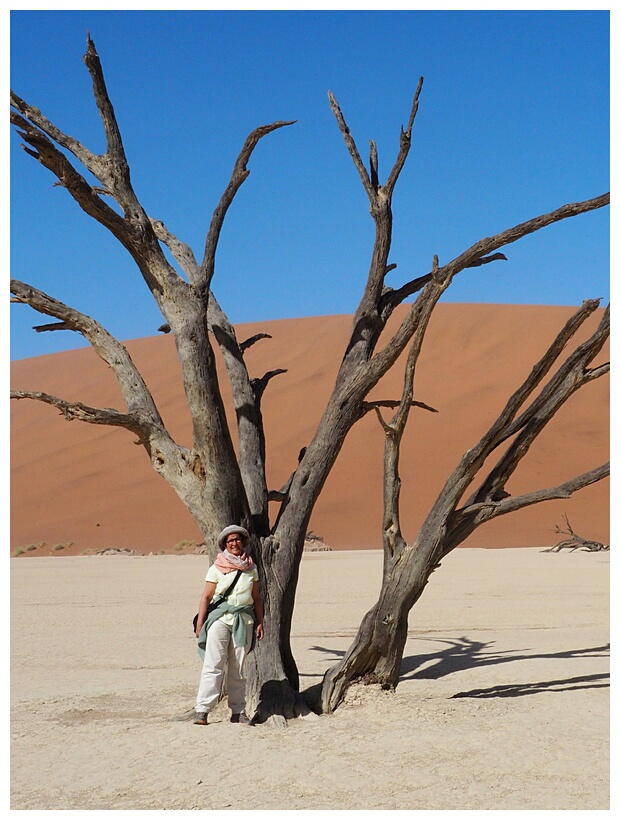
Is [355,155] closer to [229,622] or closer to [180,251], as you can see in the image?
[180,251]

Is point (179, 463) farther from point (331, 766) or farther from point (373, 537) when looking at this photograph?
point (373, 537)

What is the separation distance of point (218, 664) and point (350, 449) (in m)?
27.2

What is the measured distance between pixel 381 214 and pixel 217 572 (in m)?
2.81

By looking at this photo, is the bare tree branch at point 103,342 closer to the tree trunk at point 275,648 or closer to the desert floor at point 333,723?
the tree trunk at point 275,648

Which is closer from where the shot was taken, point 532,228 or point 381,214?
point 532,228

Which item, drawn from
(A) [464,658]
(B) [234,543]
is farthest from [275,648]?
(A) [464,658]

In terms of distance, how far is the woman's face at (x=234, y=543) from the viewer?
225 inches

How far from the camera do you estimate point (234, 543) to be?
18.8 feet

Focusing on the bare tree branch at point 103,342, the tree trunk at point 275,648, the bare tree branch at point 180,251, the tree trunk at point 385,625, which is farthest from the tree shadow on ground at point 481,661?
the bare tree branch at point 180,251

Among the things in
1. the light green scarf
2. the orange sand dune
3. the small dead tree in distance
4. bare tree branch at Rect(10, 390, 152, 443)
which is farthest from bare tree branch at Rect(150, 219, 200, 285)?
the orange sand dune

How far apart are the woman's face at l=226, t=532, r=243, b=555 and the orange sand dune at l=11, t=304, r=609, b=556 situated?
710 inches

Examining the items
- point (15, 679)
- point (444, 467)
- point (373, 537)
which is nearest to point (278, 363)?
point (444, 467)

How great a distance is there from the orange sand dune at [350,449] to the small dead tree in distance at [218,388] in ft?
57.0
